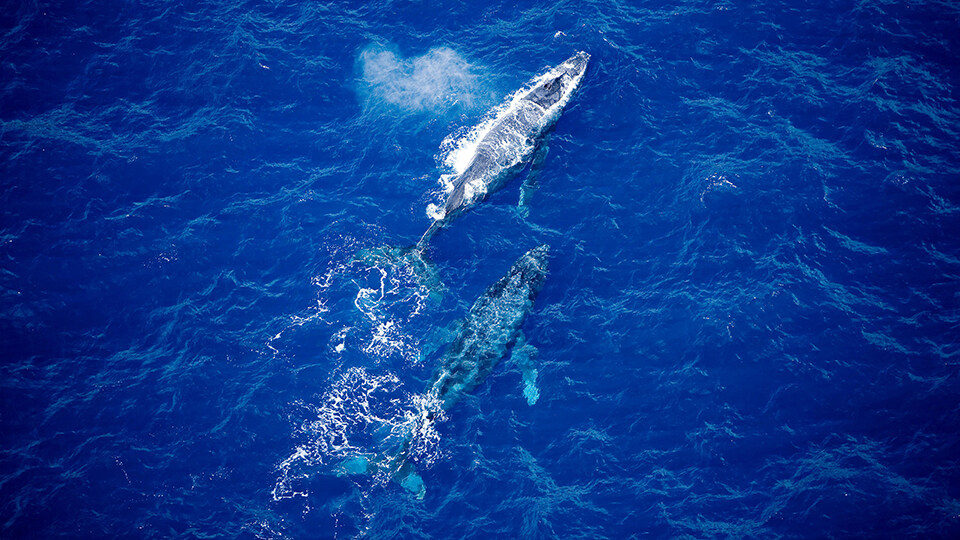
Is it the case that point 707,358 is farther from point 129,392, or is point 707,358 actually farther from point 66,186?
point 66,186

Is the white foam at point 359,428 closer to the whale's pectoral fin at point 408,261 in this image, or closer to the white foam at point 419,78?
the whale's pectoral fin at point 408,261

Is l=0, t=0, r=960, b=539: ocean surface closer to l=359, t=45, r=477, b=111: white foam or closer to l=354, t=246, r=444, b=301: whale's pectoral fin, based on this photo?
l=359, t=45, r=477, b=111: white foam

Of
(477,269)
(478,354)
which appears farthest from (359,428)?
(477,269)

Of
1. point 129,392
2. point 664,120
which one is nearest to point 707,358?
point 664,120

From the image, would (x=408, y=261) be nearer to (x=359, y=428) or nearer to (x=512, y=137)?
(x=359, y=428)

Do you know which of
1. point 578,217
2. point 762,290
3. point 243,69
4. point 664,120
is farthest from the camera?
point 243,69
